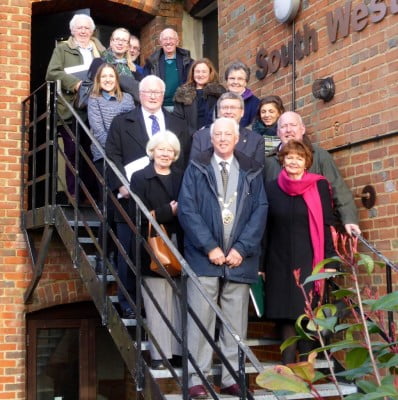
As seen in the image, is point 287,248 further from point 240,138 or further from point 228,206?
point 240,138

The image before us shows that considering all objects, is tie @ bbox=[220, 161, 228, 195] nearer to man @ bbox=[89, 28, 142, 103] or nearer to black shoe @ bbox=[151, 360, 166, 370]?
black shoe @ bbox=[151, 360, 166, 370]

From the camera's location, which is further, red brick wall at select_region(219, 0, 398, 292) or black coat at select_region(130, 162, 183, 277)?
red brick wall at select_region(219, 0, 398, 292)

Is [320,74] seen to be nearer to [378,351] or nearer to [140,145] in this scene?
[140,145]

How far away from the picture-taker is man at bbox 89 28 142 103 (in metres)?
6.33

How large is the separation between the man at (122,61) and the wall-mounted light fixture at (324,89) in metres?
1.35

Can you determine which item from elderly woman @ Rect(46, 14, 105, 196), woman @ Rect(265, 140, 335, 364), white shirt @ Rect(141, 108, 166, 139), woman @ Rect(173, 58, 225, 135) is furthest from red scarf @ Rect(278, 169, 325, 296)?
elderly woman @ Rect(46, 14, 105, 196)

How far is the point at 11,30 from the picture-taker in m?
7.86

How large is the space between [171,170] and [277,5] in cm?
243

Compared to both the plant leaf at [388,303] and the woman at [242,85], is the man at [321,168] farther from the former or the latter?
the plant leaf at [388,303]

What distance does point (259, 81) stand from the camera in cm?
722

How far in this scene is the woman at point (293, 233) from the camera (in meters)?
4.84

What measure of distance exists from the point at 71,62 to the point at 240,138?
2287 millimetres

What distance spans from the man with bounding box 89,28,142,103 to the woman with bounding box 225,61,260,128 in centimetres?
79

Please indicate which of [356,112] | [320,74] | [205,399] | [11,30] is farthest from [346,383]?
[11,30]
